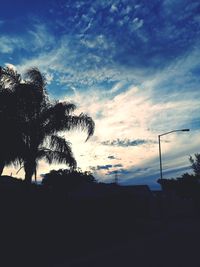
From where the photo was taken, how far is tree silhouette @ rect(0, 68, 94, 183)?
56.4ft

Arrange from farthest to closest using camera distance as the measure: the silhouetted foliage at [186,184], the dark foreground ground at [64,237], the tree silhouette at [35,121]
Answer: the silhouetted foliage at [186,184] < the tree silhouette at [35,121] < the dark foreground ground at [64,237]

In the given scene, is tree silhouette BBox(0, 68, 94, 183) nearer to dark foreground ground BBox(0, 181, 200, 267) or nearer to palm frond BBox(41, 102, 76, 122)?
palm frond BBox(41, 102, 76, 122)

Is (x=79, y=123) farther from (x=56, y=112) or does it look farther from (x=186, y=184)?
(x=186, y=184)

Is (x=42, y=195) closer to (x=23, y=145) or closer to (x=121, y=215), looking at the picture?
(x=23, y=145)

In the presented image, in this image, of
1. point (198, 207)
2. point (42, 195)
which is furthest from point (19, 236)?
point (198, 207)

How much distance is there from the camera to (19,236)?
12.0 m

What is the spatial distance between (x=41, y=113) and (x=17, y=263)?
33.9ft

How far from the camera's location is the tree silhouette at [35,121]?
17203 millimetres

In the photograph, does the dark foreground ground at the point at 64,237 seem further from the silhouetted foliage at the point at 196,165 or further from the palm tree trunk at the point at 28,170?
the silhouetted foliage at the point at 196,165

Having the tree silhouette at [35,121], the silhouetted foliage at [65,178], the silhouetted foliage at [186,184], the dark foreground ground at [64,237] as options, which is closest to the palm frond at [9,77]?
the tree silhouette at [35,121]

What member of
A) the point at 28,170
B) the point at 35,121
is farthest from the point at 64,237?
the point at 35,121

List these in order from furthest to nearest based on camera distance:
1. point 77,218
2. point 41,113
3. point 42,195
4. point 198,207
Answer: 1. point 198,207
2. point 41,113
3. point 77,218
4. point 42,195

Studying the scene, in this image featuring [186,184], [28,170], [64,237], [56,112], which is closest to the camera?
[64,237]

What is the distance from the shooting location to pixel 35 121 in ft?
61.3
